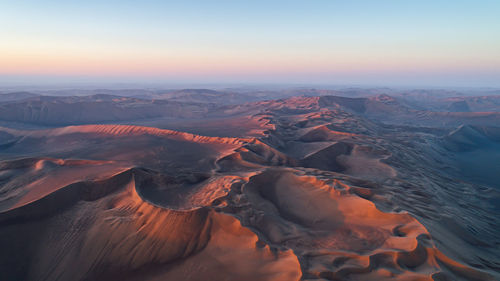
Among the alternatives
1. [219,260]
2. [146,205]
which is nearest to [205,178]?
[146,205]

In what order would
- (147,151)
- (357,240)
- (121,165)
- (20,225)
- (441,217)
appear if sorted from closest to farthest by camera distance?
(357,240), (20,225), (441,217), (121,165), (147,151)

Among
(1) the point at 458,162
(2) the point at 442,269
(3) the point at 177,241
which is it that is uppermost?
(2) the point at 442,269

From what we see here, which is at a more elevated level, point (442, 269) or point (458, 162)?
point (442, 269)

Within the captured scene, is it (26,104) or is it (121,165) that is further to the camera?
(26,104)

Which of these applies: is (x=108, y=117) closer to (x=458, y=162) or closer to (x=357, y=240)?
(x=357, y=240)

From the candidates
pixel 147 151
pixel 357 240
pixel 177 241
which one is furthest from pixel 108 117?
pixel 357 240

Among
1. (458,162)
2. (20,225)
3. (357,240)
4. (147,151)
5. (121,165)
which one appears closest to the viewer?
(357,240)

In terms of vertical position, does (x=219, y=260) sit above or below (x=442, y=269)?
below

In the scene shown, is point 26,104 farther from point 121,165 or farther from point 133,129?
point 121,165

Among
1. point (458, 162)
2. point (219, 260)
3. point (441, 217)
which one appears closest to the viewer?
point (219, 260)
